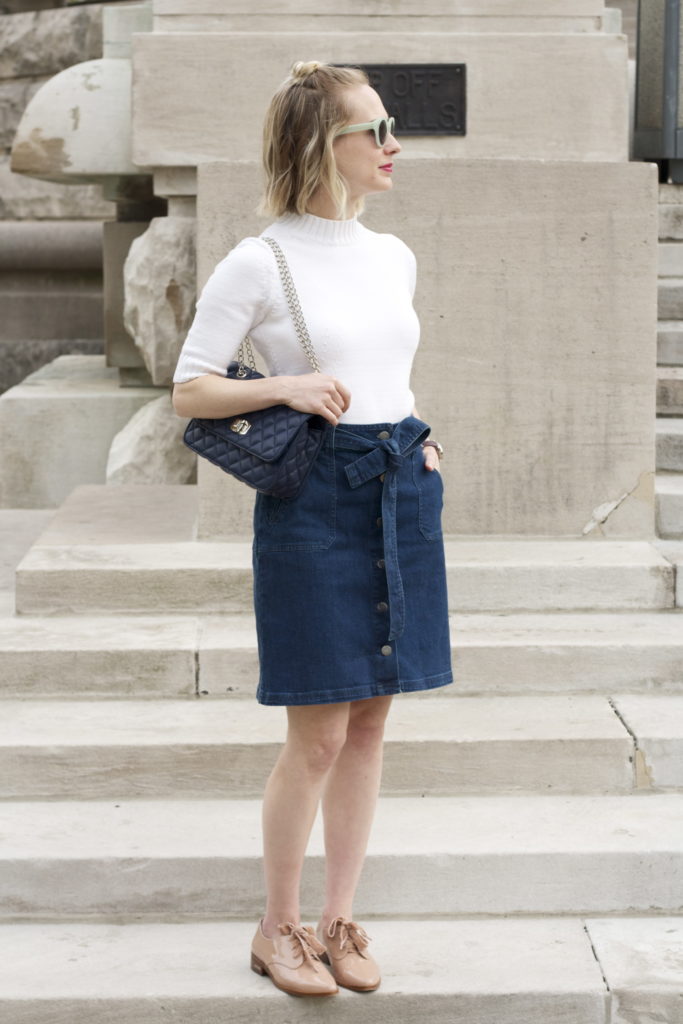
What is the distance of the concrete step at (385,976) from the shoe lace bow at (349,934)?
94mm

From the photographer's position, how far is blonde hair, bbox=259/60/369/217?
3.04 meters

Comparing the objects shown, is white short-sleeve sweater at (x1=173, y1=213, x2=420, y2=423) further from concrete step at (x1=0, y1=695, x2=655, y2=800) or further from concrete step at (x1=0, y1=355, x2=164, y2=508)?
concrete step at (x1=0, y1=355, x2=164, y2=508)

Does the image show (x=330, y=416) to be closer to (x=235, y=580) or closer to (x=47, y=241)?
(x=235, y=580)

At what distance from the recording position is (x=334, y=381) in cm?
303

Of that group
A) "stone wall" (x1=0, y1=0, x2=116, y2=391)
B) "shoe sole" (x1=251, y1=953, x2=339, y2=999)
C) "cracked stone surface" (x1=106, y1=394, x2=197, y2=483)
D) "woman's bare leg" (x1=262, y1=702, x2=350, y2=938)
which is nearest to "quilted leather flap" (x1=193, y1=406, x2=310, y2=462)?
"woman's bare leg" (x1=262, y1=702, x2=350, y2=938)

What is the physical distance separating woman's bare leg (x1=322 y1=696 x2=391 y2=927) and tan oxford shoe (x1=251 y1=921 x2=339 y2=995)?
0.19 ft

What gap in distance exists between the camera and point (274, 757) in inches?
161

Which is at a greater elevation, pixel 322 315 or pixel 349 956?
pixel 322 315

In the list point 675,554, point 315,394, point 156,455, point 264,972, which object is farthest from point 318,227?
point 156,455

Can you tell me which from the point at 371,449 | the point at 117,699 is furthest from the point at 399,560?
the point at 117,699

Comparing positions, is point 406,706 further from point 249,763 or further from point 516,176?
point 516,176

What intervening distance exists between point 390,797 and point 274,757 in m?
0.31

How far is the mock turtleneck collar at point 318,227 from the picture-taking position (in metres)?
3.13

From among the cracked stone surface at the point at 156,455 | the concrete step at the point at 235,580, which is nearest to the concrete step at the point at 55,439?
the cracked stone surface at the point at 156,455
